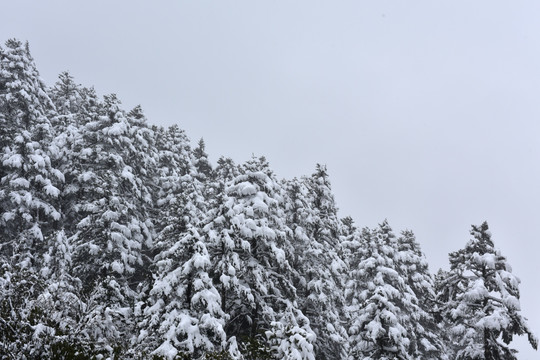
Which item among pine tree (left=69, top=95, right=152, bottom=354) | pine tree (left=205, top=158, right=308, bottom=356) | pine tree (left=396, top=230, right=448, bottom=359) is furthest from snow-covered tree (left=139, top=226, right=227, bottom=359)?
pine tree (left=396, top=230, right=448, bottom=359)

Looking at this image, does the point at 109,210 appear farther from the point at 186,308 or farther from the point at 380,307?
the point at 380,307

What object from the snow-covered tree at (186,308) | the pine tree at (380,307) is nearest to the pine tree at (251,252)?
the snow-covered tree at (186,308)

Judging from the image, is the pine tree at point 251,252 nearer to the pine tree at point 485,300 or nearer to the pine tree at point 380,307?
the pine tree at point 380,307

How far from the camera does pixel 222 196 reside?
748 inches

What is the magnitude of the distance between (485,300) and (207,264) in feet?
43.0

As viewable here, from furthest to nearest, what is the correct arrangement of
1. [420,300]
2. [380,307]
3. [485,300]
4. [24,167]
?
[420,300], [24,167], [380,307], [485,300]

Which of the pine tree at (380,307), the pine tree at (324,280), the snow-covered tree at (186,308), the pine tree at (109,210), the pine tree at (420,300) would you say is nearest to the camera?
the snow-covered tree at (186,308)

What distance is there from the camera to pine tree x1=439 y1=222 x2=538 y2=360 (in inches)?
720

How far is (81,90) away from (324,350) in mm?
34528

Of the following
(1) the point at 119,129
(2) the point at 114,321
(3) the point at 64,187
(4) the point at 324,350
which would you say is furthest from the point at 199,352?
(3) the point at 64,187

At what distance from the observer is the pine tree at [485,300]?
1828 cm

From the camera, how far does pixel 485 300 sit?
19.3 m

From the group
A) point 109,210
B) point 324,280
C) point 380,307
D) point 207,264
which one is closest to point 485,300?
point 380,307

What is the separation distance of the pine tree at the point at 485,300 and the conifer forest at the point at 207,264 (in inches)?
2.6
